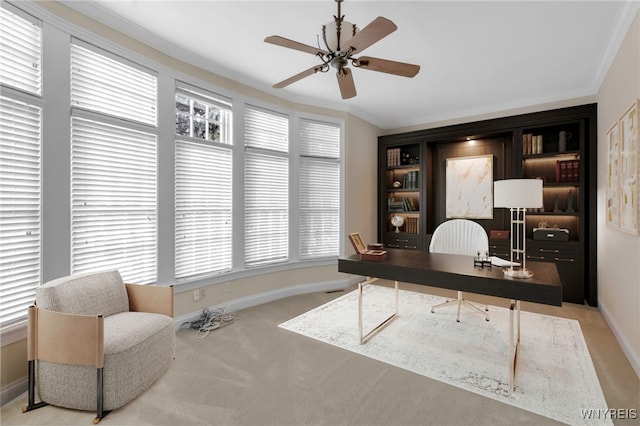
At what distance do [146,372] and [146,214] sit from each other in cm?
141

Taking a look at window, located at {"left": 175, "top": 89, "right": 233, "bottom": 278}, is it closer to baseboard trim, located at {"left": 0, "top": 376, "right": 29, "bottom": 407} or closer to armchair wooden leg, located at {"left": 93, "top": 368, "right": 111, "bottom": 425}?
baseboard trim, located at {"left": 0, "top": 376, "right": 29, "bottom": 407}

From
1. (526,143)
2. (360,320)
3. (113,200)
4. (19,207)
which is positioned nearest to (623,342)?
(360,320)

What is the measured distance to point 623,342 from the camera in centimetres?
254

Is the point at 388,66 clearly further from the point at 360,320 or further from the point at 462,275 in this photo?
the point at 360,320

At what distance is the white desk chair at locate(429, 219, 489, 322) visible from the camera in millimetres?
3279

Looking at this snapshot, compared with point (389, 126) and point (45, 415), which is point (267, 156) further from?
point (45, 415)

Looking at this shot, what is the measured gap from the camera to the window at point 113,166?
92.3 inches

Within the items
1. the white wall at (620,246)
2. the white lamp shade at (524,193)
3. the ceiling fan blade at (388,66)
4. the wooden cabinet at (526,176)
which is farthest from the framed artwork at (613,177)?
the ceiling fan blade at (388,66)

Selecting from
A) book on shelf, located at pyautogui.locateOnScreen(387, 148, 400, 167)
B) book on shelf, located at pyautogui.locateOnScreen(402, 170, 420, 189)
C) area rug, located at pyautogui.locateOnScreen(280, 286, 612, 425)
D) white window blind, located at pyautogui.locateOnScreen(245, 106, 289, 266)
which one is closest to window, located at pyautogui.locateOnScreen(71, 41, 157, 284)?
white window blind, located at pyautogui.locateOnScreen(245, 106, 289, 266)

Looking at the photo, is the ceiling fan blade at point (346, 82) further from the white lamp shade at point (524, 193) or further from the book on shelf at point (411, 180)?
the book on shelf at point (411, 180)

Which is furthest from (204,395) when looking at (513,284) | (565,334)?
(565,334)

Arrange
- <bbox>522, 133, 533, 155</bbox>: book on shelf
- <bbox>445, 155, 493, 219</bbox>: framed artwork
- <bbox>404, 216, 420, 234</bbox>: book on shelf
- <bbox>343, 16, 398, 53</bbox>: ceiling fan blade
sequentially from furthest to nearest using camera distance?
<bbox>404, 216, 420, 234</bbox>: book on shelf, <bbox>445, 155, 493, 219</bbox>: framed artwork, <bbox>522, 133, 533, 155</bbox>: book on shelf, <bbox>343, 16, 398, 53</bbox>: ceiling fan blade

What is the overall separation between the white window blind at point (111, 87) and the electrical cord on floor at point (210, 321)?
78.6 inches

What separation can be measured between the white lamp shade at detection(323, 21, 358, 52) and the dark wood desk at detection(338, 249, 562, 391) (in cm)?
169
